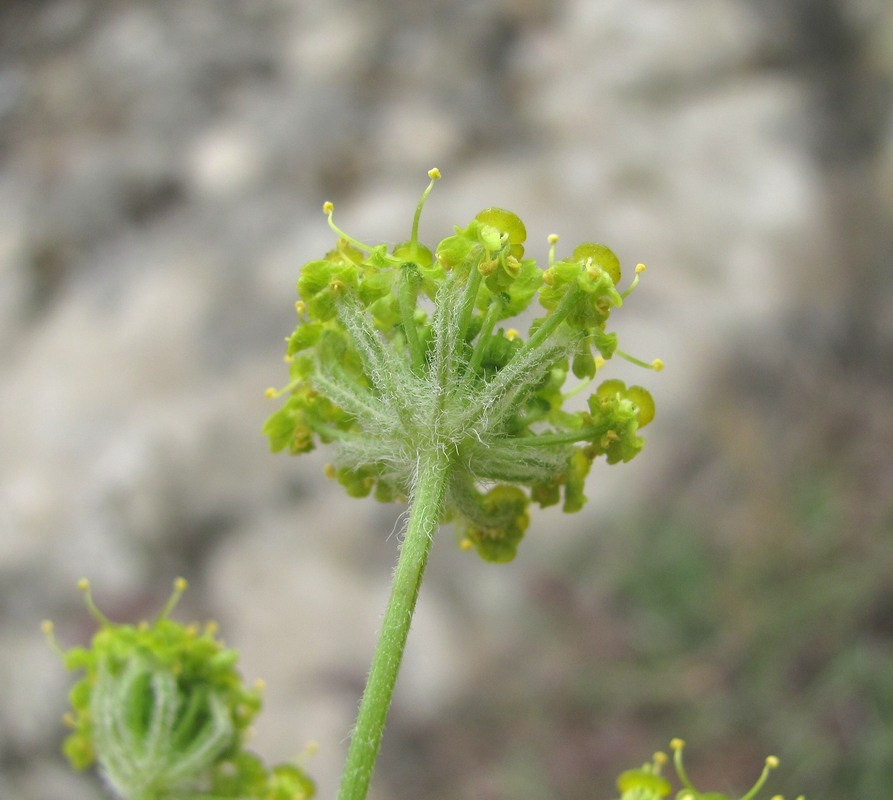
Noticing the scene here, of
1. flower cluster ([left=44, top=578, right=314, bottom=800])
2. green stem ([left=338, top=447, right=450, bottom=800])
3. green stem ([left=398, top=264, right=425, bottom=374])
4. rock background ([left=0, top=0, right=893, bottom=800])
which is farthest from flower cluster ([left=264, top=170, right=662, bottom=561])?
rock background ([left=0, top=0, right=893, bottom=800])

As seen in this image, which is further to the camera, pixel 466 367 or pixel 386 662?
pixel 466 367

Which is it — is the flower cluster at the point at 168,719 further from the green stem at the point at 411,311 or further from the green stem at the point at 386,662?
the green stem at the point at 411,311

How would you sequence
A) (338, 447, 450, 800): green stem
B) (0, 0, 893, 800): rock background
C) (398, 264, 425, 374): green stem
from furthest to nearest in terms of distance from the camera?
(0, 0, 893, 800): rock background → (398, 264, 425, 374): green stem → (338, 447, 450, 800): green stem

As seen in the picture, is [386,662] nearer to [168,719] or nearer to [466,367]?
[466,367]

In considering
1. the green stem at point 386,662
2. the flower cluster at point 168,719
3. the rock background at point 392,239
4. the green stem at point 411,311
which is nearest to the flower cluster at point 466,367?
the green stem at point 411,311

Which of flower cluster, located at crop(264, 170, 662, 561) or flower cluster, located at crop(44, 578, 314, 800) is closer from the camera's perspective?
flower cluster, located at crop(264, 170, 662, 561)

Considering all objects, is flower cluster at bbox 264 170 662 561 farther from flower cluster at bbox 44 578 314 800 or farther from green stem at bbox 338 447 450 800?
flower cluster at bbox 44 578 314 800

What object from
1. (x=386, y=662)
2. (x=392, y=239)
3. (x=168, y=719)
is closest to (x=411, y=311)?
(x=386, y=662)
